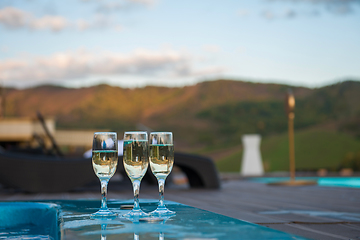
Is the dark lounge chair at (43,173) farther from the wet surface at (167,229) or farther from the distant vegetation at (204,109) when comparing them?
the distant vegetation at (204,109)

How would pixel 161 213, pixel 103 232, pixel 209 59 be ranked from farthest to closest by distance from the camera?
pixel 209 59, pixel 161 213, pixel 103 232

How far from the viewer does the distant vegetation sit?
3709 centimetres

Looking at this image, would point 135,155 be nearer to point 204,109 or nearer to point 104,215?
point 104,215

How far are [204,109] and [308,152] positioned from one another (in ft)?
74.2

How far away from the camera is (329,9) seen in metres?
19.8

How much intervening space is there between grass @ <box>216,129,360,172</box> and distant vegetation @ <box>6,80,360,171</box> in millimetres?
6489

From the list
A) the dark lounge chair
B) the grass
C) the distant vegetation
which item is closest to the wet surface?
the dark lounge chair

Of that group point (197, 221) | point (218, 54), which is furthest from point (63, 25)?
point (197, 221)

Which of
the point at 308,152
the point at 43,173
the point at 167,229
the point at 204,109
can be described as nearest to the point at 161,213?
the point at 167,229

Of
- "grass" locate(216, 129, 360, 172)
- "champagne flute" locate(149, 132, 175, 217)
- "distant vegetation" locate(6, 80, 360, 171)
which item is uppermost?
"distant vegetation" locate(6, 80, 360, 171)

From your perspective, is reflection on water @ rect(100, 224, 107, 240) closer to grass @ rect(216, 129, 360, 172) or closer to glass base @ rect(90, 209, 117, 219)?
glass base @ rect(90, 209, 117, 219)

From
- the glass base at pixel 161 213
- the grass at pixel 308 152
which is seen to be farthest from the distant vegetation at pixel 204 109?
the glass base at pixel 161 213

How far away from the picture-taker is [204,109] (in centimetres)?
4500

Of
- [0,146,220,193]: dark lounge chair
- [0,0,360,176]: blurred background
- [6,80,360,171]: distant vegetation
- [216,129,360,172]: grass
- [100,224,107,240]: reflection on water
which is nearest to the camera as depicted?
[100,224,107,240]: reflection on water
